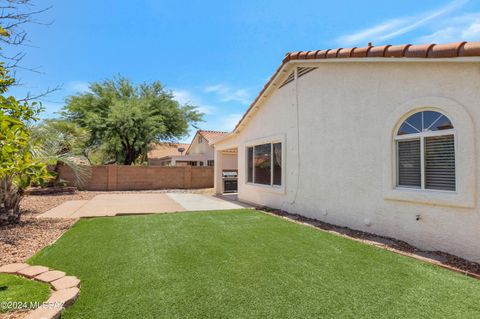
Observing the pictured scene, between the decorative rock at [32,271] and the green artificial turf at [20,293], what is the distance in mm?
102

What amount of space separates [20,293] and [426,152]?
8.24 meters

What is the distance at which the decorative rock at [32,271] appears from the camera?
4.83m

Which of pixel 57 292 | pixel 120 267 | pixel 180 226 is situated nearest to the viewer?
pixel 57 292

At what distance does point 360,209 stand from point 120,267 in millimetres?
6513

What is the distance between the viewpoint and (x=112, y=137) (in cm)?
2955

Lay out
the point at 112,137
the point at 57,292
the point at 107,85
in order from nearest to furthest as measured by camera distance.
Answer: the point at 57,292
the point at 112,137
the point at 107,85

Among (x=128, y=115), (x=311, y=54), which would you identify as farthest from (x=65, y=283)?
(x=128, y=115)

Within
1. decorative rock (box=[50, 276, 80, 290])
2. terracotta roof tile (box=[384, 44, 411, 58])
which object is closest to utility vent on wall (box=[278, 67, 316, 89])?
terracotta roof tile (box=[384, 44, 411, 58])

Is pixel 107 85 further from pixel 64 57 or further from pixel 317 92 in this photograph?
pixel 317 92

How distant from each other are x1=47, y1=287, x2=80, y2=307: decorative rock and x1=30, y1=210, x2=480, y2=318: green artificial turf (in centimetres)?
11

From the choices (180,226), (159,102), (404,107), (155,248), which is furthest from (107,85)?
(404,107)

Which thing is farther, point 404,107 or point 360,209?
point 360,209

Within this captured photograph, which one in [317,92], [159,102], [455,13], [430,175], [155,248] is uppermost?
[159,102]

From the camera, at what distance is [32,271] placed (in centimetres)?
496
